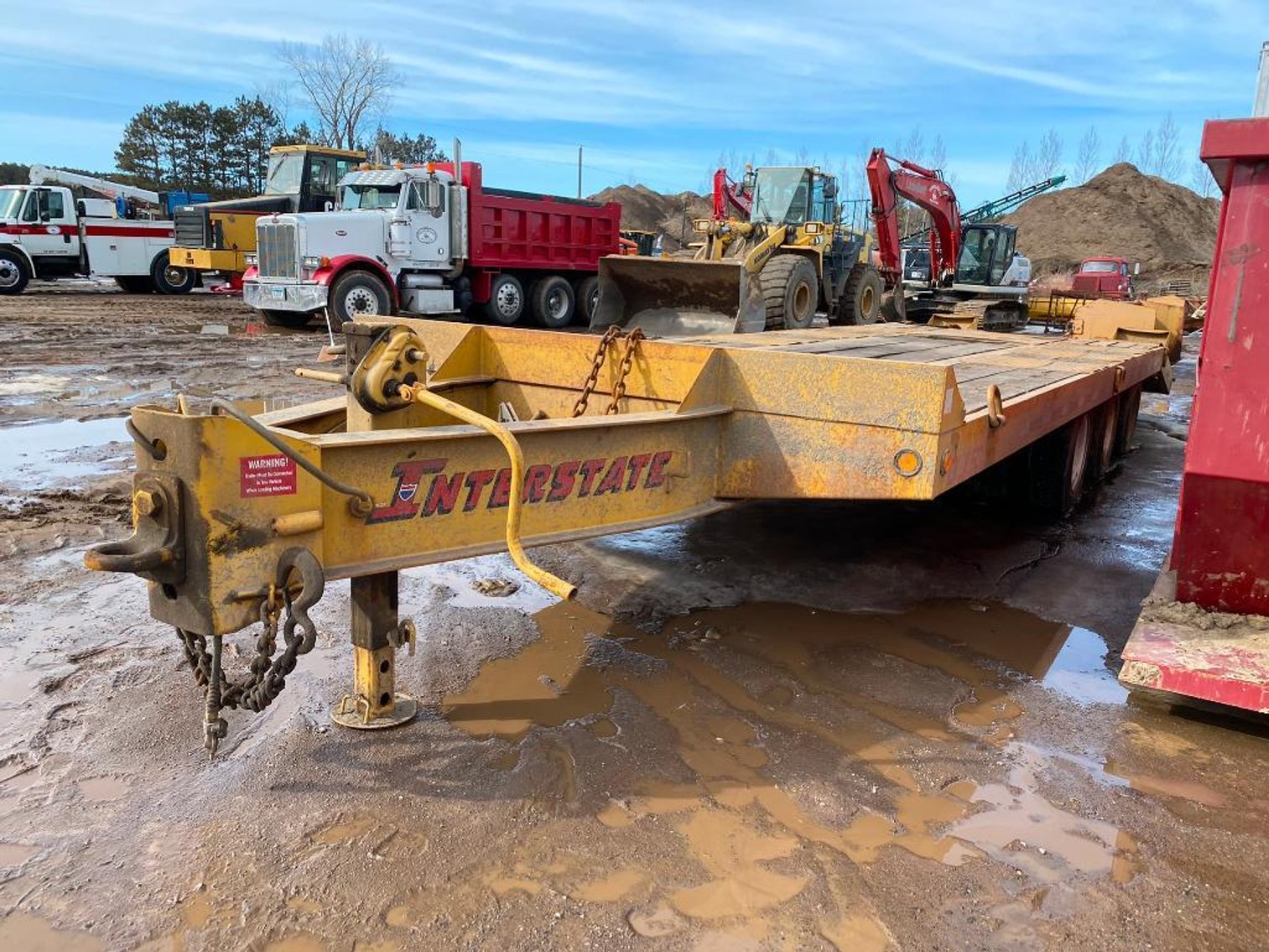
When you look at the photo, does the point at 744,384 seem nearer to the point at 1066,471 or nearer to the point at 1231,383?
the point at 1231,383

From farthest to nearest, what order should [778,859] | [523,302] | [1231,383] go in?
1. [523,302]
2. [1231,383]
3. [778,859]

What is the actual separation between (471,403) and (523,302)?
13.9m

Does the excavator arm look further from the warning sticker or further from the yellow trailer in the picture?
the warning sticker

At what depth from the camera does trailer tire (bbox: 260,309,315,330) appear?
54.2ft

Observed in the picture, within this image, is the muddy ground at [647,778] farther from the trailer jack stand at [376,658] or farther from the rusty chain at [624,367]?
the rusty chain at [624,367]

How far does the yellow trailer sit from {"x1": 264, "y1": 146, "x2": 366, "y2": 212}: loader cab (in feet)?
53.5

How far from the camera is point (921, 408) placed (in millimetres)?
3477

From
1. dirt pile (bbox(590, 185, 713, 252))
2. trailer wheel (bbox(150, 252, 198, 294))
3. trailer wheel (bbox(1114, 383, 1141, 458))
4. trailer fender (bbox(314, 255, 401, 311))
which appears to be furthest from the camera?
dirt pile (bbox(590, 185, 713, 252))

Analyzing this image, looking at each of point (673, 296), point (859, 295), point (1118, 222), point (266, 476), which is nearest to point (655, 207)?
point (1118, 222)

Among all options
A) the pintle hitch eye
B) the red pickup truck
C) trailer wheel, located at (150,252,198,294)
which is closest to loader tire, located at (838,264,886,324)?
the red pickup truck

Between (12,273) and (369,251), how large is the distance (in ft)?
35.1

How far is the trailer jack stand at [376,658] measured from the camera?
305 centimetres

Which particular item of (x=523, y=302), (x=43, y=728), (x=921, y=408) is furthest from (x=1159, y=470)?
(x=523, y=302)

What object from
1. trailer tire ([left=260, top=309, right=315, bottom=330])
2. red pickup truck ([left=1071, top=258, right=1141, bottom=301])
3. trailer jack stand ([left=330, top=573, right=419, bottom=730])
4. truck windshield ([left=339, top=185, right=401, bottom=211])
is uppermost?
truck windshield ([left=339, top=185, right=401, bottom=211])
